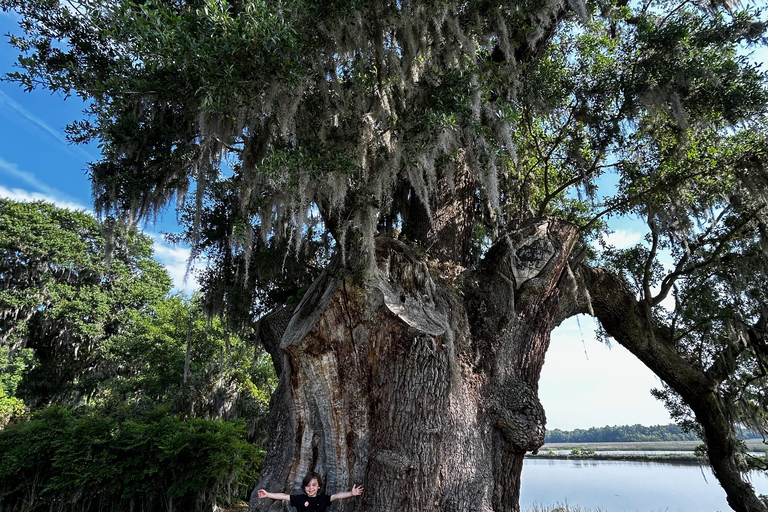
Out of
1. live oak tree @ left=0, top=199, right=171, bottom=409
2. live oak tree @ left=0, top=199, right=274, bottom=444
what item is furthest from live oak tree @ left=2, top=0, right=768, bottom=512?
live oak tree @ left=0, top=199, right=171, bottom=409

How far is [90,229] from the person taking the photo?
16.2m

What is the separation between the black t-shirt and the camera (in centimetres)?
299

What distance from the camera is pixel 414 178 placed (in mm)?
3820

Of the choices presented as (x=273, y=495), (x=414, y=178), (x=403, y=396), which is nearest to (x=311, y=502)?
(x=273, y=495)

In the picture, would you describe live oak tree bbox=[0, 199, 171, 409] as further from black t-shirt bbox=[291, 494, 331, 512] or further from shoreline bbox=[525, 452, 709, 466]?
shoreline bbox=[525, 452, 709, 466]

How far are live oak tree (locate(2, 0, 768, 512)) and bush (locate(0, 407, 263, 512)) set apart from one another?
213cm

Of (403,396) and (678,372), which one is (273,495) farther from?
(678,372)

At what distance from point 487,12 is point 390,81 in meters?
1.18

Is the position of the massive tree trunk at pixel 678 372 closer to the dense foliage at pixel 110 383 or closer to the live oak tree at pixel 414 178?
the live oak tree at pixel 414 178

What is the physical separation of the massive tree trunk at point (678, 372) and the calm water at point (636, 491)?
3256 mm

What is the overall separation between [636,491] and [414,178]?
17.7 meters

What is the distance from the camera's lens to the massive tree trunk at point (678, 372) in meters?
5.44

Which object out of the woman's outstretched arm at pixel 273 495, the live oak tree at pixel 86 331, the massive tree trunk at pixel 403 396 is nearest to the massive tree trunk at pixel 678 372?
the massive tree trunk at pixel 403 396

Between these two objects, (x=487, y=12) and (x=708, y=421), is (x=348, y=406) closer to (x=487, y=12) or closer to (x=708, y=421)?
(x=487, y=12)
